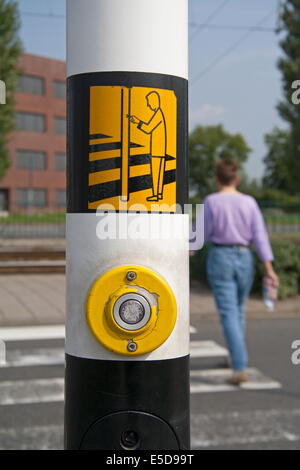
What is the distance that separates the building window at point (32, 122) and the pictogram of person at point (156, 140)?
6689 centimetres

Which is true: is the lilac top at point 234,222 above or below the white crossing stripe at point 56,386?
above

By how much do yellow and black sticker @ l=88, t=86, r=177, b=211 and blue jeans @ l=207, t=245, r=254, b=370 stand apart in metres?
3.85

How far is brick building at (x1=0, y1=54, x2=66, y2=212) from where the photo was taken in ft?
214

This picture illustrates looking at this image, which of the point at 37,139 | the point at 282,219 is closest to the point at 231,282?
the point at 282,219

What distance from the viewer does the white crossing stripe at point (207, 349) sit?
20.6 ft

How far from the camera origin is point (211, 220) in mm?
4984

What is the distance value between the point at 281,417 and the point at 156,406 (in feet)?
Answer: 11.4

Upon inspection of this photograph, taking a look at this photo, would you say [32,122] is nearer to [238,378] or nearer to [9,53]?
[9,53]

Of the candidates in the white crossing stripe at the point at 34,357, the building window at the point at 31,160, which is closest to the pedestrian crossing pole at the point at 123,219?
the white crossing stripe at the point at 34,357

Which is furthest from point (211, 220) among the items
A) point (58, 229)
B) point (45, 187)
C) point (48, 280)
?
point (45, 187)

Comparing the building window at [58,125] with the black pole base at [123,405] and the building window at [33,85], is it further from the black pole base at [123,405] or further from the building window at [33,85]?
the black pole base at [123,405]

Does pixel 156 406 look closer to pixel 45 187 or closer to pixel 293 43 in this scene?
pixel 293 43
